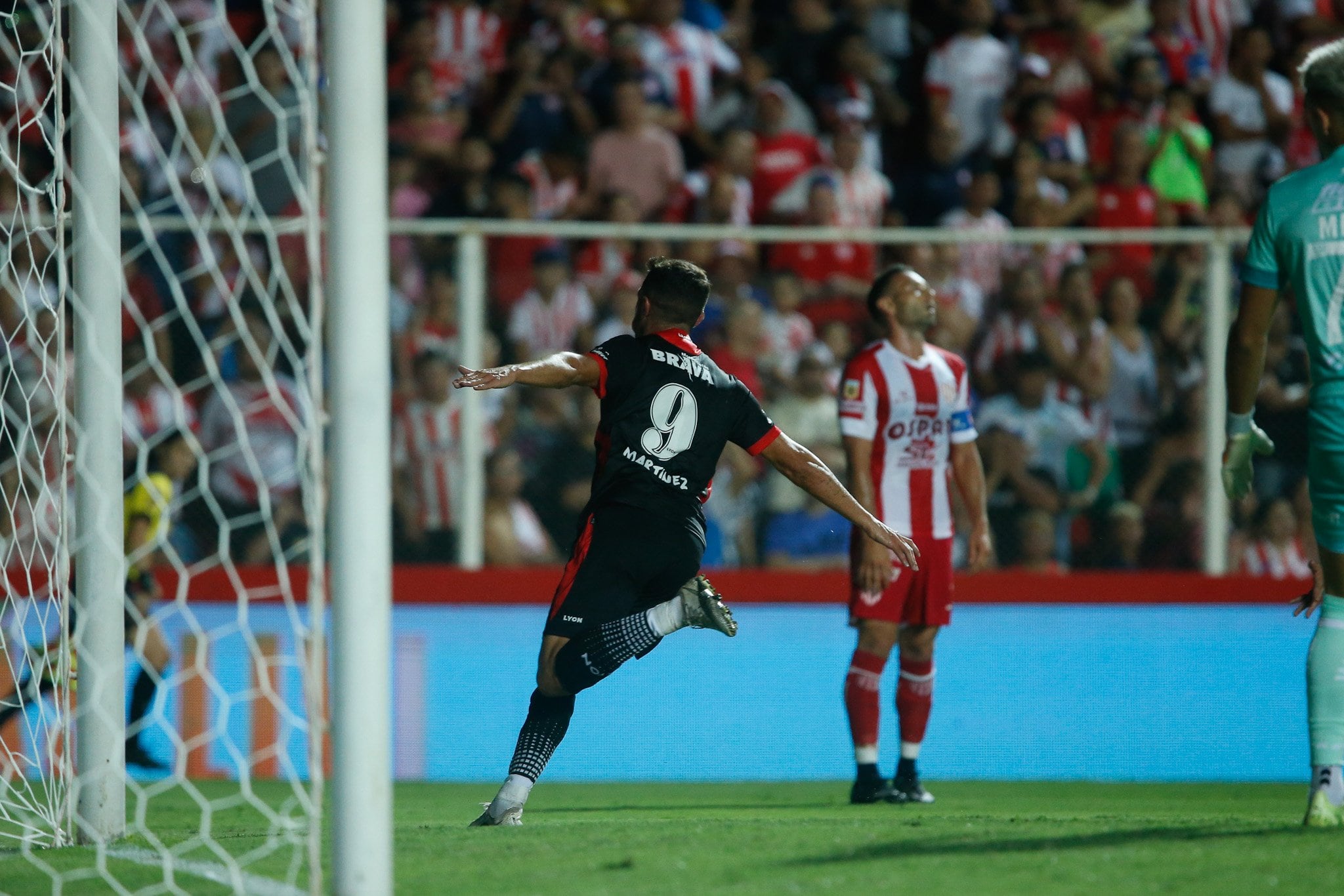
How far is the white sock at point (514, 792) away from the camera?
490cm

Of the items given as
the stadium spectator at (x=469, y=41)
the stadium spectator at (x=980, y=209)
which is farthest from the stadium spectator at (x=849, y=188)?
the stadium spectator at (x=469, y=41)

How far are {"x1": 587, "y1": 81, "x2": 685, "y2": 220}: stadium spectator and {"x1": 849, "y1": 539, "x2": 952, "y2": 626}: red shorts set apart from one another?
4347 mm

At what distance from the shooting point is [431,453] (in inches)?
329

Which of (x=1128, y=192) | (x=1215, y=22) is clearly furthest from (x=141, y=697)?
(x=1215, y=22)

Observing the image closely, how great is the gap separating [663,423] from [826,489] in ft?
1.91

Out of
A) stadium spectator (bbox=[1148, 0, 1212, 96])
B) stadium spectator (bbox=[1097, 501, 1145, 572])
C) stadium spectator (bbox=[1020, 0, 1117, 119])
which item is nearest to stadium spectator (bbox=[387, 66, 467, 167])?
stadium spectator (bbox=[1020, 0, 1117, 119])

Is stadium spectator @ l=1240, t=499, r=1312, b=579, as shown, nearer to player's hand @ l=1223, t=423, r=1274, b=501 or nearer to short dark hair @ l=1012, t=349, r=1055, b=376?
short dark hair @ l=1012, t=349, r=1055, b=376

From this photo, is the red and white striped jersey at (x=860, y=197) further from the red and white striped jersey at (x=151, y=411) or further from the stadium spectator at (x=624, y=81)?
the red and white striped jersey at (x=151, y=411)

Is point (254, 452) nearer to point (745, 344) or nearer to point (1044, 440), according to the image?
point (745, 344)

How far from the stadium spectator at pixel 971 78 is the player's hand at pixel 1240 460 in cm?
667

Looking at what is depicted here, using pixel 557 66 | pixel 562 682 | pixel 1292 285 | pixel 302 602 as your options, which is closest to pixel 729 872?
pixel 562 682

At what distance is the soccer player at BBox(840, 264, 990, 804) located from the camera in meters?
6.45

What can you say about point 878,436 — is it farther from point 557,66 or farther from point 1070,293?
point 557,66

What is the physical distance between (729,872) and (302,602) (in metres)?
5.12
